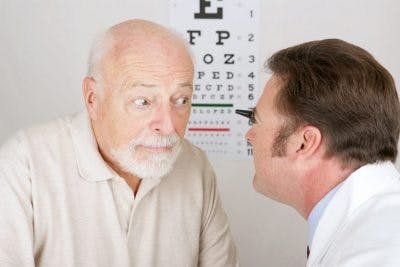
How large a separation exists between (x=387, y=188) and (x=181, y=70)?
0.54m

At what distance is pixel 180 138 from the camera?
150 centimetres

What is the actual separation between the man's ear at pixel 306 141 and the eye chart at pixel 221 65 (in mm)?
1009

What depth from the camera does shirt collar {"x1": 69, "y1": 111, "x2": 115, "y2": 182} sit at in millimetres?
1528

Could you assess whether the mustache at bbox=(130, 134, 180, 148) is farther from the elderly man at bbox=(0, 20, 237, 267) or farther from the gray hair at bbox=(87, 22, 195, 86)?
the gray hair at bbox=(87, 22, 195, 86)

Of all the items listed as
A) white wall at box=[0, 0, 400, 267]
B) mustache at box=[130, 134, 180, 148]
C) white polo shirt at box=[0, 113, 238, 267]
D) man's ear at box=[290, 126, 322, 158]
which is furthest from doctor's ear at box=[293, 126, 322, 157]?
white wall at box=[0, 0, 400, 267]

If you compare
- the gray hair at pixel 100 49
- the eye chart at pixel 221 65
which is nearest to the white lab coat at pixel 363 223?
the gray hair at pixel 100 49

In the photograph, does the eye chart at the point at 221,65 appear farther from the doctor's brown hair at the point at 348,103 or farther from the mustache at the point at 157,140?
the doctor's brown hair at the point at 348,103

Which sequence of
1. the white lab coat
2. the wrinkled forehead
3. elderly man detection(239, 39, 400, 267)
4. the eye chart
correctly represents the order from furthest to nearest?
the eye chart
the wrinkled forehead
elderly man detection(239, 39, 400, 267)
the white lab coat

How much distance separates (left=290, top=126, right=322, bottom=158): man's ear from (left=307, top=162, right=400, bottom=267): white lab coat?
96mm

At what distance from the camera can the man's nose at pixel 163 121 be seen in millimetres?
1443

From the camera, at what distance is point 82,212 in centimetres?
153

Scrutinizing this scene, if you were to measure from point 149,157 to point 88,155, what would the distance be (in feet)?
0.55

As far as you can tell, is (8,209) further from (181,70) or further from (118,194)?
(181,70)

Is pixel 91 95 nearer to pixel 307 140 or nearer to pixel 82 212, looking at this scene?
pixel 82 212
